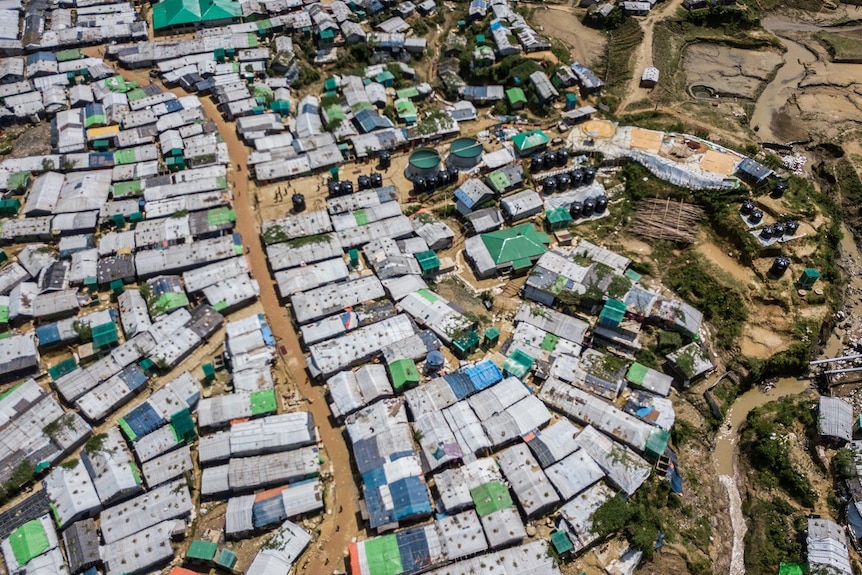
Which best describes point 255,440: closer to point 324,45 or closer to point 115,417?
point 115,417

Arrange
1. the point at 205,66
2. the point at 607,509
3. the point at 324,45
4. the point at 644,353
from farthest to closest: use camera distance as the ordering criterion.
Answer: the point at 324,45
the point at 205,66
the point at 644,353
the point at 607,509

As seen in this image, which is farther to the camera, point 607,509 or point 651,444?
point 651,444

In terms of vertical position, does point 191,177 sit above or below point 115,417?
above

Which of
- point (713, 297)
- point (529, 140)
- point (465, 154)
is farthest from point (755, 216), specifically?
point (465, 154)

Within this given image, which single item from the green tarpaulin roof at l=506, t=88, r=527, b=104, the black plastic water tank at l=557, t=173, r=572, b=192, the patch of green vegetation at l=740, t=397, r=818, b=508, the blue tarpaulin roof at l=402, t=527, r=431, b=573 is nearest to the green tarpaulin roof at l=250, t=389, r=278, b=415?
the blue tarpaulin roof at l=402, t=527, r=431, b=573

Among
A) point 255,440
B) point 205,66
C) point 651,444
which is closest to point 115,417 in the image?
point 255,440

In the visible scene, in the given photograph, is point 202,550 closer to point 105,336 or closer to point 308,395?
point 308,395
